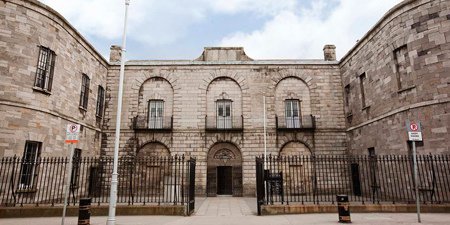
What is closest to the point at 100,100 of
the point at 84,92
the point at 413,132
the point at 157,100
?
the point at 84,92

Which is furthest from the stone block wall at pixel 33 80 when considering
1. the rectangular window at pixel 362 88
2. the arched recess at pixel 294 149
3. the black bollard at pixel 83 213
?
the rectangular window at pixel 362 88

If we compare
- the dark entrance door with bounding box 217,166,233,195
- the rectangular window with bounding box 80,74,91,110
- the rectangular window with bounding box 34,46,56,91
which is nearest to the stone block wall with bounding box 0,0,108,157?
the rectangular window with bounding box 34,46,56,91

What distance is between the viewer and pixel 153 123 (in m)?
19.5

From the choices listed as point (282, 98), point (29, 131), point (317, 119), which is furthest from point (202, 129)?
point (29, 131)

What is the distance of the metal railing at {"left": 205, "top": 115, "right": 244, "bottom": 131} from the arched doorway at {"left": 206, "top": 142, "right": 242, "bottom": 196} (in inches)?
48.8

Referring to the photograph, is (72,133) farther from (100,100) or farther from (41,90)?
(100,100)

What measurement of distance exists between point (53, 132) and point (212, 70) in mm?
10809

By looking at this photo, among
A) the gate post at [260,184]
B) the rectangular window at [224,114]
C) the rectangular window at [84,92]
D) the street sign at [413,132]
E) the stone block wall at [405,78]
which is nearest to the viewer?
the street sign at [413,132]

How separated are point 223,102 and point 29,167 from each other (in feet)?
39.2

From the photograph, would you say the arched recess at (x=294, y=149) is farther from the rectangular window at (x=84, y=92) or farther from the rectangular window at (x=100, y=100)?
the rectangular window at (x=84, y=92)

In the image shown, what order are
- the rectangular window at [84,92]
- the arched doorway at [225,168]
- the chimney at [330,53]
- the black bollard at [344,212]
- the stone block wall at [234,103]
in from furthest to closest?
the chimney at [330,53] < the stone block wall at [234,103] < the arched doorway at [225,168] < the rectangular window at [84,92] < the black bollard at [344,212]

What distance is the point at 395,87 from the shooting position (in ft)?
45.9

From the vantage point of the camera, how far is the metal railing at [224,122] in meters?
19.3

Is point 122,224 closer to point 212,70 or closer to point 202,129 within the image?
point 202,129
